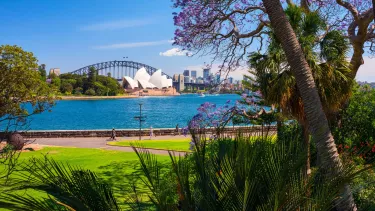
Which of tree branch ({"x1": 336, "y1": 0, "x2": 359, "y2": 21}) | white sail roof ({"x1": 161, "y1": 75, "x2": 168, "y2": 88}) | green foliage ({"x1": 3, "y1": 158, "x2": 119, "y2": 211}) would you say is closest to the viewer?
green foliage ({"x1": 3, "y1": 158, "x2": 119, "y2": 211})

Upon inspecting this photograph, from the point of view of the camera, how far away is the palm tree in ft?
17.5

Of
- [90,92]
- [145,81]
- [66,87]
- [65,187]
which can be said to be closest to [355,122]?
[65,187]

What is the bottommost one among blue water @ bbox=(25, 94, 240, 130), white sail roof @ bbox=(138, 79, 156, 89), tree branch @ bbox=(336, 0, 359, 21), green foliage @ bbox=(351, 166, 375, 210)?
blue water @ bbox=(25, 94, 240, 130)

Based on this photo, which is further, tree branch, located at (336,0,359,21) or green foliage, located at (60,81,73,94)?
green foliage, located at (60,81,73,94)

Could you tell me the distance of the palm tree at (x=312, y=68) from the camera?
5336mm

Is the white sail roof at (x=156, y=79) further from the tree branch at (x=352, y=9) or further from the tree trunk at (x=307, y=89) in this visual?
the tree trunk at (x=307, y=89)

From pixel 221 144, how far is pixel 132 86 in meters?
117

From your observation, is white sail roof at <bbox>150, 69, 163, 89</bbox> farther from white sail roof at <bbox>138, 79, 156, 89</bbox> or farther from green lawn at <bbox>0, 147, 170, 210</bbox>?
green lawn at <bbox>0, 147, 170, 210</bbox>

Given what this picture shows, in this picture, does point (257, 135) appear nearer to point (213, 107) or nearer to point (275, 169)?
point (275, 169)

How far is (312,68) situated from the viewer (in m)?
5.32

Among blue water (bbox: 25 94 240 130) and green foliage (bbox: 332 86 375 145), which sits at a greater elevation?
green foliage (bbox: 332 86 375 145)

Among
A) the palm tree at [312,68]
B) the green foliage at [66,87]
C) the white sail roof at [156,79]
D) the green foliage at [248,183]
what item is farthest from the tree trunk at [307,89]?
the white sail roof at [156,79]

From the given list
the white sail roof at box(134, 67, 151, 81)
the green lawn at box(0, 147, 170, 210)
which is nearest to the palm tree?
the green lawn at box(0, 147, 170, 210)

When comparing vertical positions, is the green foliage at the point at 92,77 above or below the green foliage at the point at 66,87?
above
